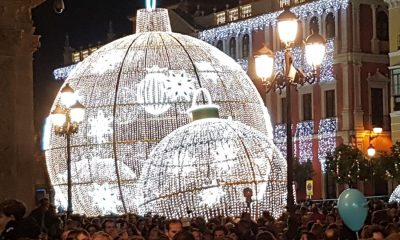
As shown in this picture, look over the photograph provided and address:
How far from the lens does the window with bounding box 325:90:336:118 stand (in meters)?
50.8

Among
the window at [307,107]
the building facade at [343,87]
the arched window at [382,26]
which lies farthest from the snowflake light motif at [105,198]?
the window at [307,107]

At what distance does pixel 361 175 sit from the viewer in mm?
44312

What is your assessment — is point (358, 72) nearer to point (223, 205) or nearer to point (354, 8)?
point (354, 8)

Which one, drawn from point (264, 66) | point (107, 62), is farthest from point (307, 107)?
point (264, 66)

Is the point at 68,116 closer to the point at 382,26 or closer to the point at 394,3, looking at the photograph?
the point at 394,3

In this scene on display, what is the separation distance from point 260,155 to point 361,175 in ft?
83.2

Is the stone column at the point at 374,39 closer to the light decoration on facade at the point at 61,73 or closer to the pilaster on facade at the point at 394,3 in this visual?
the pilaster on facade at the point at 394,3

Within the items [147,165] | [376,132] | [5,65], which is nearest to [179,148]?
[147,165]

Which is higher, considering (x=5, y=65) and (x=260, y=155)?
(x=5, y=65)

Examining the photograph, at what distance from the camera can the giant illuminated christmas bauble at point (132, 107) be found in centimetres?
2358

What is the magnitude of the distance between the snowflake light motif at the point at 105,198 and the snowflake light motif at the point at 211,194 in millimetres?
4453

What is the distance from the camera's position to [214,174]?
19188mm

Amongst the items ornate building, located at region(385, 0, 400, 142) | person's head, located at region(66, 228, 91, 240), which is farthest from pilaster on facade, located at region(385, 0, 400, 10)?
person's head, located at region(66, 228, 91, 240)

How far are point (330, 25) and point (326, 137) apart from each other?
4827 millimetres
